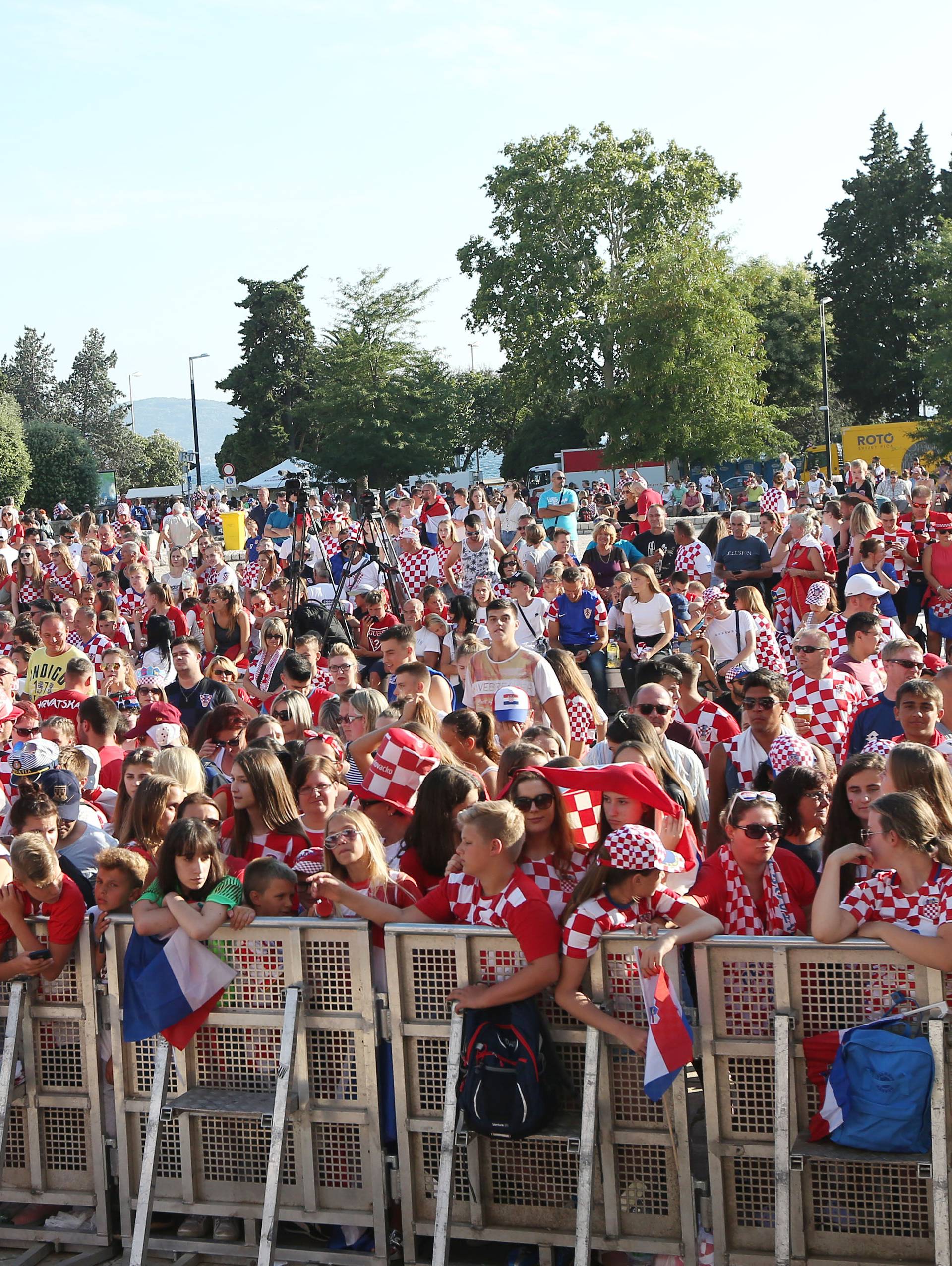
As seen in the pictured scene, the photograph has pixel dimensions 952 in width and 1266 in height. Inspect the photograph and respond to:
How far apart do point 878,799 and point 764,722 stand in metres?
2.26

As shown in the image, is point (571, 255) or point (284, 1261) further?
point (571, 255)

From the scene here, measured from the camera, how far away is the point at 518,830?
14.3 feet

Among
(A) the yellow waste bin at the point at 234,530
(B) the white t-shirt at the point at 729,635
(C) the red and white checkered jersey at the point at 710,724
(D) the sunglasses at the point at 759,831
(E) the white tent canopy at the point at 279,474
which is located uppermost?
(E) the white tent canopy at the point at 279,474

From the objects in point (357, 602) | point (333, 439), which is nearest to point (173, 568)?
point (357, 602)

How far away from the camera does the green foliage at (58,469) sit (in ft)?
199

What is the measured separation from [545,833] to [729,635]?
4.80m

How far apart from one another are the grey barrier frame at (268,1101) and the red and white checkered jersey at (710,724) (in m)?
3.04

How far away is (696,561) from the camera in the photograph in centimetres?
1212

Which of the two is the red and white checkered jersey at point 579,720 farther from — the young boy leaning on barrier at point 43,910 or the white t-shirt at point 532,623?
the young boy leaning on barrier at point 43,910

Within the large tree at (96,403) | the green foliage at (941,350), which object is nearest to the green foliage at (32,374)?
the large tree at (96,403)

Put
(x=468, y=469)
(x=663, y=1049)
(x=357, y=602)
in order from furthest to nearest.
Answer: (x=468, y=469), (x=357, y=602), (x=663, y=1049)

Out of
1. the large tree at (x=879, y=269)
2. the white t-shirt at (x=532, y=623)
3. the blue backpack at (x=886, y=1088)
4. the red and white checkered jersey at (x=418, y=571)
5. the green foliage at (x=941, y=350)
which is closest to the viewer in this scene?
the blue backpack at (x=886, y=1088)

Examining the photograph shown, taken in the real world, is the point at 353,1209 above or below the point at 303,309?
below

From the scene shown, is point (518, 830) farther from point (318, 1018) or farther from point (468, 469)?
point (468, 469)
